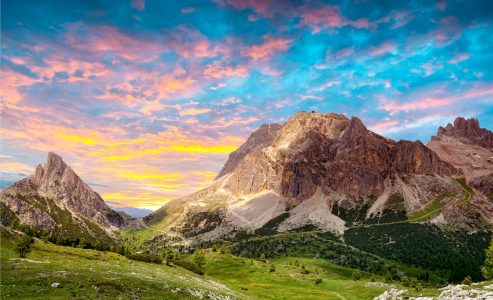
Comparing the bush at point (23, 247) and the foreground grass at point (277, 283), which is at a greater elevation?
the bush at point (23, 247)

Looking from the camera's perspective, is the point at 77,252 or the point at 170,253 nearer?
the point at 77,252

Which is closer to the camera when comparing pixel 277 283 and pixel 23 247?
pixel 23 247

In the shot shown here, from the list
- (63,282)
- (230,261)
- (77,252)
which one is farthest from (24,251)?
(230,261)

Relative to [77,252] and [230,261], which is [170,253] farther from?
[230,261]

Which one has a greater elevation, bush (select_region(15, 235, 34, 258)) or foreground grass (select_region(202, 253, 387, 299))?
bush (select_region(15, 235, 34, 258))

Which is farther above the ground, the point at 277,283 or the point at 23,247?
the point at 23,247

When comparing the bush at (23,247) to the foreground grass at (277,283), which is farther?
the foreground grass at (277,283)

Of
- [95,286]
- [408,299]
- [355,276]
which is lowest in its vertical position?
[355,276]

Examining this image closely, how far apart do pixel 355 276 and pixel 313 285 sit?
64.5 metres

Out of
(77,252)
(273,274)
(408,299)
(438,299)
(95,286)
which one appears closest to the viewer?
(95,286)

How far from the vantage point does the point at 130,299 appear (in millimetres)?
40875

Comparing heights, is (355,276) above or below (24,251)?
below

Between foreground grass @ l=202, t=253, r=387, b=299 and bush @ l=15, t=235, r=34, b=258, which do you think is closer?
bush @ l=15, t=235, r=34, b=258

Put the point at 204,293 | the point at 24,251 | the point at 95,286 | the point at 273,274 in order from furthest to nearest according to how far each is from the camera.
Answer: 1. the point at 273,274
2. the point at 24,251
3. the point at 204,293
4. the point at 95,286
